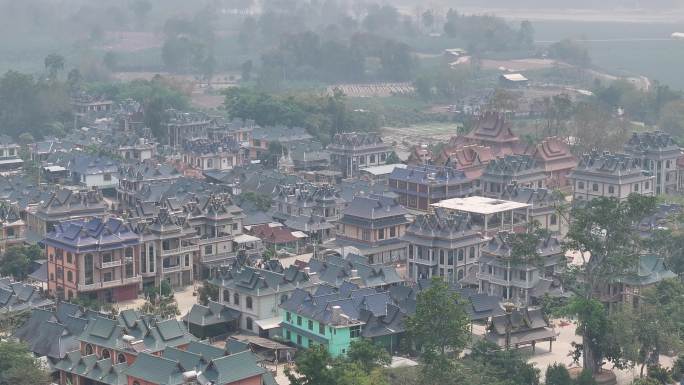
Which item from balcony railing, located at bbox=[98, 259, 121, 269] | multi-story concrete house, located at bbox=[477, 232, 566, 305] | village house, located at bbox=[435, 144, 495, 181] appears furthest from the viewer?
village house, located at bbox=[435, 144, 495, 181]

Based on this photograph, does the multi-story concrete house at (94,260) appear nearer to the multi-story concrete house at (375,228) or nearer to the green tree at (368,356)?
the multi-story concrete house at (375,228)

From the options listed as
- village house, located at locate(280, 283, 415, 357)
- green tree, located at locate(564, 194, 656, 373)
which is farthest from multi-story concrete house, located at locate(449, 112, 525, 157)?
village house, located at locate(280, 283, 415, 357)

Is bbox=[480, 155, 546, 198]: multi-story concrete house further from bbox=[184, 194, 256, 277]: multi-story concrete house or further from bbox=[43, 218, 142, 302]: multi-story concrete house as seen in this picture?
bbox=[43, 218, 142, 302]: multi-story concrete house

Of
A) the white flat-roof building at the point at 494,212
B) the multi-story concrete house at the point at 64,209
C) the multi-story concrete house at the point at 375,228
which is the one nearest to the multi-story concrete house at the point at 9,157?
the multi-story concrete house at the point at 64,209

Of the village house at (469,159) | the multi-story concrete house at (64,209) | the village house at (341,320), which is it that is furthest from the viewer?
the village house at (469,159)

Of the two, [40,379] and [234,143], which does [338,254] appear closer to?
[40,379]

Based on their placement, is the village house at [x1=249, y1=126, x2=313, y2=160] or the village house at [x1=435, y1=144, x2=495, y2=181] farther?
the village house at [x1=249, y1=126, x2=313, y2=160]

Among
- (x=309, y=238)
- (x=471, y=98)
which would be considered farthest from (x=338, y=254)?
(x=471, y=98)
